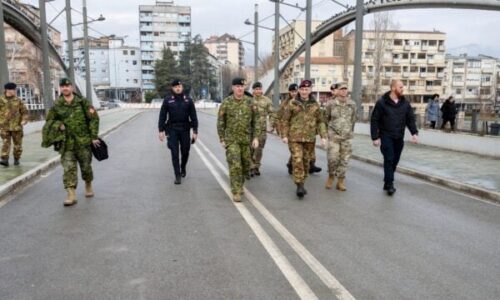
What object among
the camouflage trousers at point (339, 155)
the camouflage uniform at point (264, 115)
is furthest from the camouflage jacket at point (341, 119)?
the camouflage uniform at point (264, 115)

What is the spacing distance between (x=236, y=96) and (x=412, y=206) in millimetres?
3299

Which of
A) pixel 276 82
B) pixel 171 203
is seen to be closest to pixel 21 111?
pixel 171 203

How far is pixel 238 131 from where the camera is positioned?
7.46 metres

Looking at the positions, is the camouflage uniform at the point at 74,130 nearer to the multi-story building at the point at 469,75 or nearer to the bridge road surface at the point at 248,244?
the bridge road surface at the point at 248,244

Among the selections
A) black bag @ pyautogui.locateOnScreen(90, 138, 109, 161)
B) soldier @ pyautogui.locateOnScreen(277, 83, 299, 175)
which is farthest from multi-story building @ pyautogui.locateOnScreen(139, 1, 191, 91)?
black bag @ pyautogui.locateOnScreen(90, 138, 109, 161)

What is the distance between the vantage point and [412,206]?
720 cm

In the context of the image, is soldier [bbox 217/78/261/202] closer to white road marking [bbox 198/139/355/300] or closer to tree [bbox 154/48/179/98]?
white road marking [bbox 198/139/355/300]

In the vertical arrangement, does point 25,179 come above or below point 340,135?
below

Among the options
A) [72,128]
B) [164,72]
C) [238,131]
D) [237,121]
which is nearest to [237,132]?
[238,131]

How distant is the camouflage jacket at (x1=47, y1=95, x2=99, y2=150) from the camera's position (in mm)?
7129

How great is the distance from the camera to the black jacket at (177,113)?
9023mm

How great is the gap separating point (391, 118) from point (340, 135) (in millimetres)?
932

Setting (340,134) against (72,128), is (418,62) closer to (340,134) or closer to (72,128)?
(340,134)

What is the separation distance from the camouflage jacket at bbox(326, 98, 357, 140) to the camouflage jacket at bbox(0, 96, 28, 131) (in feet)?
23.2
